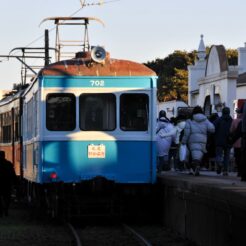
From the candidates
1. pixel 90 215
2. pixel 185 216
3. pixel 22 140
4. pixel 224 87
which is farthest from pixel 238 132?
pixel 224 87

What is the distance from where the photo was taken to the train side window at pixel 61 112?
17.1 m

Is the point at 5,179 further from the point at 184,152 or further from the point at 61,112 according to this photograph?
the point at 184,152

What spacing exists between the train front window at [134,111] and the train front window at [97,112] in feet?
0.65

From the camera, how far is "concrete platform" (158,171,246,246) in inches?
420

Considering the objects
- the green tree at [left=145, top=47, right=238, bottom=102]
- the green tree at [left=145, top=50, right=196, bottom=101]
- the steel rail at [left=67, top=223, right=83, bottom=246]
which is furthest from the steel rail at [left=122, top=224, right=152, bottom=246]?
the green tree at [left=145, top=50, right=196, bottom=101]

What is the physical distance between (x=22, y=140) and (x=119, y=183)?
19.0ft

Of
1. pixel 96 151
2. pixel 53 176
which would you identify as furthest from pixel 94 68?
pixel 53 176

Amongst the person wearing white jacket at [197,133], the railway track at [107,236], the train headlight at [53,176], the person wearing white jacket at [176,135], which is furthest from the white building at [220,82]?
the train headlight at [53,176]

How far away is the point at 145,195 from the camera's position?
57.9 ft

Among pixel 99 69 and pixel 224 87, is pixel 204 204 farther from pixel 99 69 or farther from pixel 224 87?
pixel 224 87

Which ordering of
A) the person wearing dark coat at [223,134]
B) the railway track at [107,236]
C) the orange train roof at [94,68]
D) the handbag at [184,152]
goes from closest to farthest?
the railway track at [107,236] < the orange train roof at [94,68] < the handbag at [184,152] < the person wearing dark coat at [223,134]

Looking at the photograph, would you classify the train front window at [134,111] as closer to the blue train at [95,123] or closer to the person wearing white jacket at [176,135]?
the blue train at [95,123]

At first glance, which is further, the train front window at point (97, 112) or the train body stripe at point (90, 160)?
the train front window at point (97, 112)

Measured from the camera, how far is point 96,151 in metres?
16.9
